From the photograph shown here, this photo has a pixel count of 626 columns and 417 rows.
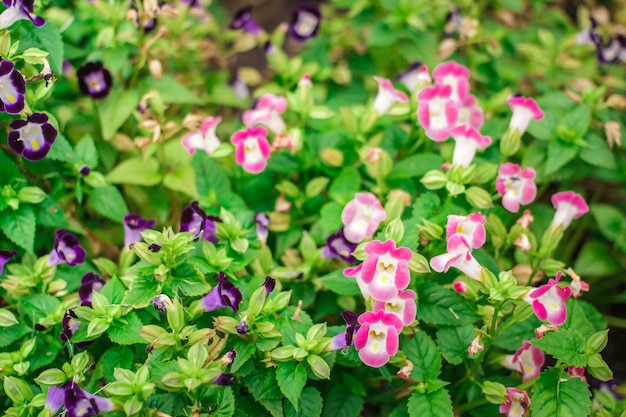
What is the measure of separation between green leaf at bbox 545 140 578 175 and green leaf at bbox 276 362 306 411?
1.20m

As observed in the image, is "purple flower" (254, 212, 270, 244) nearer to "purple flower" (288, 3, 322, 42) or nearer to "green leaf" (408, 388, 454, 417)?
"green leaf" (408, 388, 454, 417)

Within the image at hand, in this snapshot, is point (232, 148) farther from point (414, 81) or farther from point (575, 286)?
point (575, 286)

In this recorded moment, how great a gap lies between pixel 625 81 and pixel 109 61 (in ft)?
7.68

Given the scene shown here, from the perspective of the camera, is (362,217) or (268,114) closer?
(362,217)

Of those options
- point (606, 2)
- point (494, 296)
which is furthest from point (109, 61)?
point (606, 2)

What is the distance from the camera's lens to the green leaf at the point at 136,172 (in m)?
2.23

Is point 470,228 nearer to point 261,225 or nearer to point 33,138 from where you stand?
point 261,225

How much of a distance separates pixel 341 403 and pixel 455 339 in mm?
391

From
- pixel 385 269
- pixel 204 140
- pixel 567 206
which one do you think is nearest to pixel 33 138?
pixel 204 140

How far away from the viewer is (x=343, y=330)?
169 centimetres

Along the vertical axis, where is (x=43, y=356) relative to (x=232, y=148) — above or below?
below

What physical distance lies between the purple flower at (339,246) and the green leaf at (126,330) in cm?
64

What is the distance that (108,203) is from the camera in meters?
2.12

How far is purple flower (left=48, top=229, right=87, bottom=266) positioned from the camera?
1.86 m
